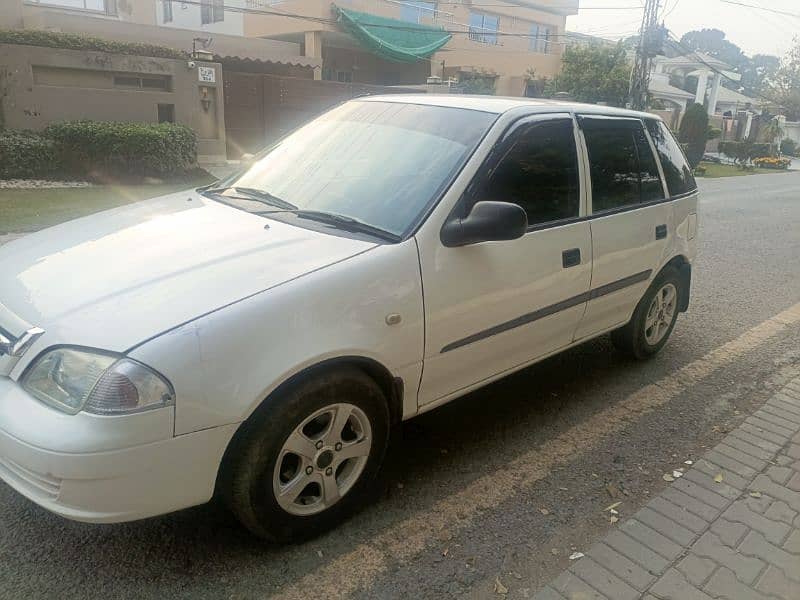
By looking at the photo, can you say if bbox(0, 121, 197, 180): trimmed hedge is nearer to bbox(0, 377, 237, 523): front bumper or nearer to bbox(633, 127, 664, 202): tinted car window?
bbox(633, 127, 664, 202): tinted car window

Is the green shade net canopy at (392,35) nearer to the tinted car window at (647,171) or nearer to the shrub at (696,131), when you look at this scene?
the shrub at (696,131)

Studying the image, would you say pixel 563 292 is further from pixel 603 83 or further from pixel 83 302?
pixel 603 83

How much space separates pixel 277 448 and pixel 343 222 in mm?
1083

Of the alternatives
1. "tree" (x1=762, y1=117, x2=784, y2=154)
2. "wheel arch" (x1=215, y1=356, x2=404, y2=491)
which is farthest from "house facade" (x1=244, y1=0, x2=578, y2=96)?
"wheel arch" (x1=215, y1=356, x2=404, y2=491)

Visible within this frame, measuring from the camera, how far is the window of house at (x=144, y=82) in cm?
1450

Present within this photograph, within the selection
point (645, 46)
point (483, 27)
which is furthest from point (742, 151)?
point (483, 27)

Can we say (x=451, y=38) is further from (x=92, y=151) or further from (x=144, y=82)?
(x=92, y=151)

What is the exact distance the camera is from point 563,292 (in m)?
3.62

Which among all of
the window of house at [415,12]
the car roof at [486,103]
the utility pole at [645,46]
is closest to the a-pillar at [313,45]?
the window of house at [415,12]

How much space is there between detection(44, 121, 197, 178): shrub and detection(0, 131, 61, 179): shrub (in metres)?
0.24

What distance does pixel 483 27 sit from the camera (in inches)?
1368

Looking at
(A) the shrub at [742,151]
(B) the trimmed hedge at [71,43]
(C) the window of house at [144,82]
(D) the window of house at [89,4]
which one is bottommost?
(A) the shrub at [742,151]

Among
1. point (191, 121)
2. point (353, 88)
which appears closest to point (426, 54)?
point (353, 88)

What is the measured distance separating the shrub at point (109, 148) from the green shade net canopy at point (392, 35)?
13962 millimetres
